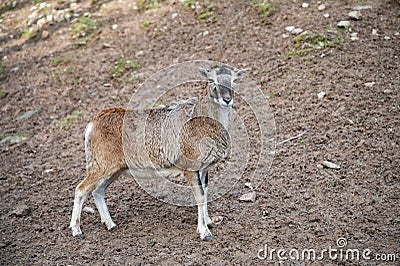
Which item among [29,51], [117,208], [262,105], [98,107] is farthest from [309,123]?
[29,51]

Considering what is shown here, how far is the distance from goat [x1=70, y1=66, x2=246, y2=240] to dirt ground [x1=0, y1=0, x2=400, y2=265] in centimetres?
50

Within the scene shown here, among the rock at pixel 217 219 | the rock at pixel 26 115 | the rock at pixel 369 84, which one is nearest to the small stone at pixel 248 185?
the rock at pixel 217 219

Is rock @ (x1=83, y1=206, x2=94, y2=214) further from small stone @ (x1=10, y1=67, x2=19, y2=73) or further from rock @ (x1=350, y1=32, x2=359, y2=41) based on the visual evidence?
small stone @ (x1=10, y1=67, x2=19, y2=73)

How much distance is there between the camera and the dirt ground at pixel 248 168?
611 cm

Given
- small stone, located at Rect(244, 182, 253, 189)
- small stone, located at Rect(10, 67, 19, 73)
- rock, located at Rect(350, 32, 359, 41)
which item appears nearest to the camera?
small stone, located at Rect(244, 182, 253, 189)

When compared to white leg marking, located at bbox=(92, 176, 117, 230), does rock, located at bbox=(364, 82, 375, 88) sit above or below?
below

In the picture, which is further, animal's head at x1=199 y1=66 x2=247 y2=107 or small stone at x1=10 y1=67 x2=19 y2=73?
small stone at x1=10 y1=67 x2=19 y2=73

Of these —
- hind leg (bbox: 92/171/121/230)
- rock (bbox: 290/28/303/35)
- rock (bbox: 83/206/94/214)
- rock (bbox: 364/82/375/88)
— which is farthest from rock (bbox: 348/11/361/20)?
rock (bbox: 83/206/94/214)

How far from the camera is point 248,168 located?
7648mm

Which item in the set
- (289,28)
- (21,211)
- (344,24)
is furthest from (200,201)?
(344,24)

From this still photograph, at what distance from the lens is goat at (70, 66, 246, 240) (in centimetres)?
620

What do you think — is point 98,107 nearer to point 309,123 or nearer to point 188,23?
point 188,23

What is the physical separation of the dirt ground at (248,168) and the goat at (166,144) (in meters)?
0.50

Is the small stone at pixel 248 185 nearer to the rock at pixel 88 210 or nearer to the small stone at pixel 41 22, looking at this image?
the rock at pixel 88 210
